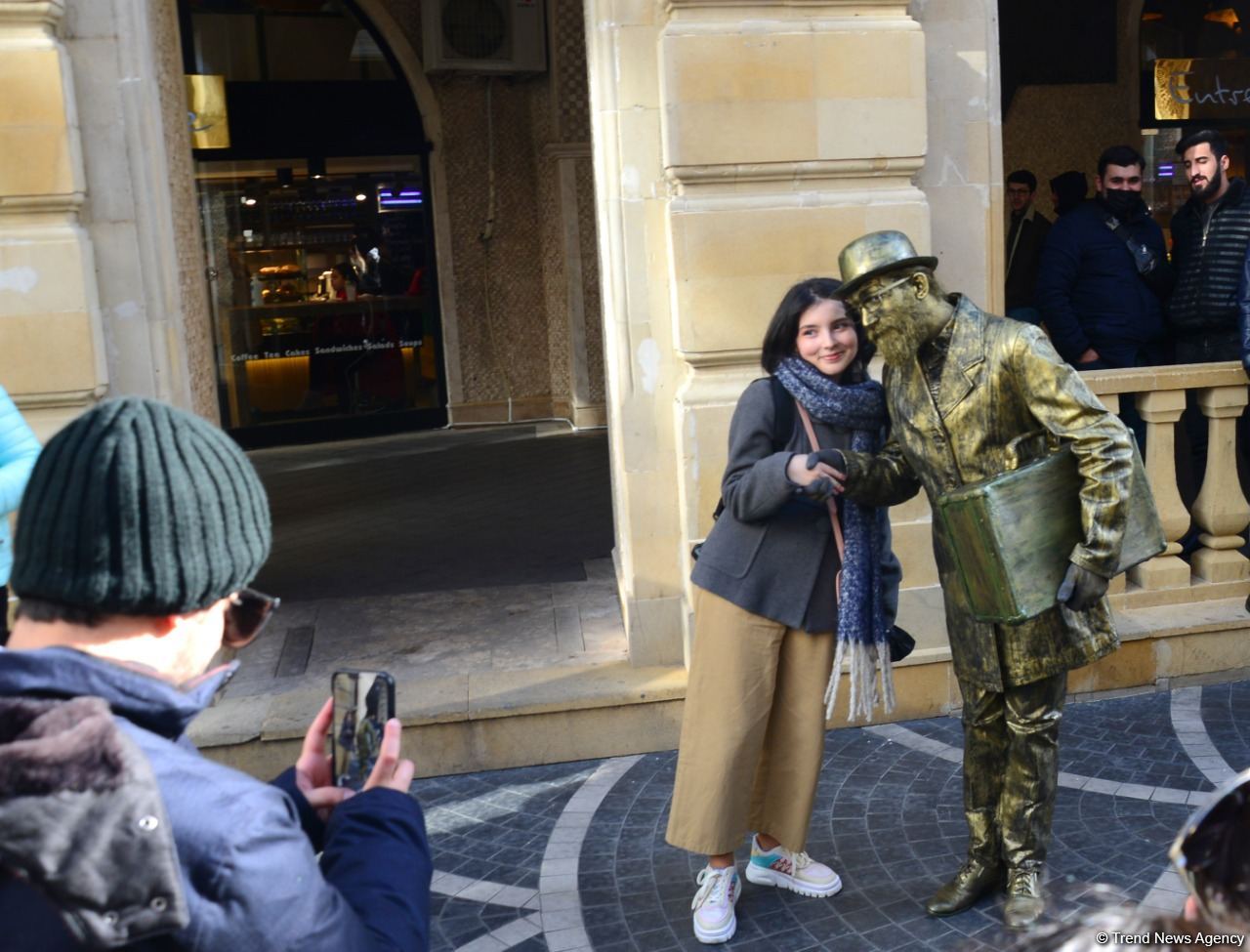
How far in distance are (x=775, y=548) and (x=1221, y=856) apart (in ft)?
9.17

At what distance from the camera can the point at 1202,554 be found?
599 centimetres

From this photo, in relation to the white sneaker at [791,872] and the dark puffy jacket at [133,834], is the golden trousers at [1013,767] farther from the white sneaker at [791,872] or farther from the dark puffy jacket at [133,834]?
the dark puffy jacket at [133,834]

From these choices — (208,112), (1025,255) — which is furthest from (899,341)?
(208,112)

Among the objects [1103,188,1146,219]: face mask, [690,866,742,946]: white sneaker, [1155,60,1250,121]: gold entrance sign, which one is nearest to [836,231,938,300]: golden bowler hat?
[690,866,742,946]: white sneaker

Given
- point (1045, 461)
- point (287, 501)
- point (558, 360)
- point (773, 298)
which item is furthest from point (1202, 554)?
point (558, 360)

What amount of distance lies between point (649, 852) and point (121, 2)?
361 cm

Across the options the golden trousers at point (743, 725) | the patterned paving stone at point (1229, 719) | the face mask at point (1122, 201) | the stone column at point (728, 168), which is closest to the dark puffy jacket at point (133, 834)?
the golden trousers at point (743, 725)

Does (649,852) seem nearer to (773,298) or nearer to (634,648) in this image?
(634,648)

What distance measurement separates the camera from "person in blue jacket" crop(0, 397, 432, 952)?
1.44 m

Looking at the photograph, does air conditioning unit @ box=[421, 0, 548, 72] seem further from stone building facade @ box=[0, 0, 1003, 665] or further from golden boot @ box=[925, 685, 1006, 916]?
golden boot @ box=[925, 685, 1006, 916]

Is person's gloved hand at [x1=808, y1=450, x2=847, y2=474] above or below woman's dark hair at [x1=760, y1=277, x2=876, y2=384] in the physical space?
below

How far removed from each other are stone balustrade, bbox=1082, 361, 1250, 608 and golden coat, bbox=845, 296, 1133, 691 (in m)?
2.05

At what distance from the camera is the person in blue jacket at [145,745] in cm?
144

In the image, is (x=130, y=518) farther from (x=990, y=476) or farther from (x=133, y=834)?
(x=990, y=476)
